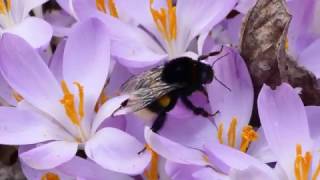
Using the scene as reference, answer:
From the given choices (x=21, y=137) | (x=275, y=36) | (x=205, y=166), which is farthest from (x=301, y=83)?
(x=21, y=137)

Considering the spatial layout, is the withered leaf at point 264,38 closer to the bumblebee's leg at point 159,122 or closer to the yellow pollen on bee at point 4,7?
the bumblebee's leg at point 159,122

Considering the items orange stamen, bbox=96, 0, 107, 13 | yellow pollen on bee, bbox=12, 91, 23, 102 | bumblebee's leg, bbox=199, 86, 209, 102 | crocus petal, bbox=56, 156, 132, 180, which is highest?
orange stamen, bbox=96, 0, 107, 13

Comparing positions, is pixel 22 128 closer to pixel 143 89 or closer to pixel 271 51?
pixel 143 89

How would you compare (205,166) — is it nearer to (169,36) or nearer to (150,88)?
(150,88)

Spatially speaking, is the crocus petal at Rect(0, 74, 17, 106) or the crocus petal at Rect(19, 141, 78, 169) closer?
the crocus petal at Rect(19, 141, 78, 169)

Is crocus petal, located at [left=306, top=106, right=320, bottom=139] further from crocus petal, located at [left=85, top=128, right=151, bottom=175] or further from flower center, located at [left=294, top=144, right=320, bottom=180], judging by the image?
crocus petal, located at [left=85, top=128, right=151, bottom=175]

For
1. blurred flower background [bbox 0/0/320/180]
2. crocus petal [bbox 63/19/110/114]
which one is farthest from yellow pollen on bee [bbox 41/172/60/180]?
crocus petal [bbox 63/19/110/114]

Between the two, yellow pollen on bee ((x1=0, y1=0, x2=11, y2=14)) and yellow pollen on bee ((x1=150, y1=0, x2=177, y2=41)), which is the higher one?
yellow pollen on bee ((x1=150, y1=0, x2=177, y2=41))

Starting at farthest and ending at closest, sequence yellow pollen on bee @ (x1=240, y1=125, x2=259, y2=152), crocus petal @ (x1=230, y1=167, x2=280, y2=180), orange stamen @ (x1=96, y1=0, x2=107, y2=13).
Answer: orange stamen @ (x1=96, y1=0, x2=107, y2=13) < yellow pollen on bee @ (x1=240, y1=125, x2=259, y2=152) < crocus petal @ (x1=230, y1=167, x2=280, y2=180)
